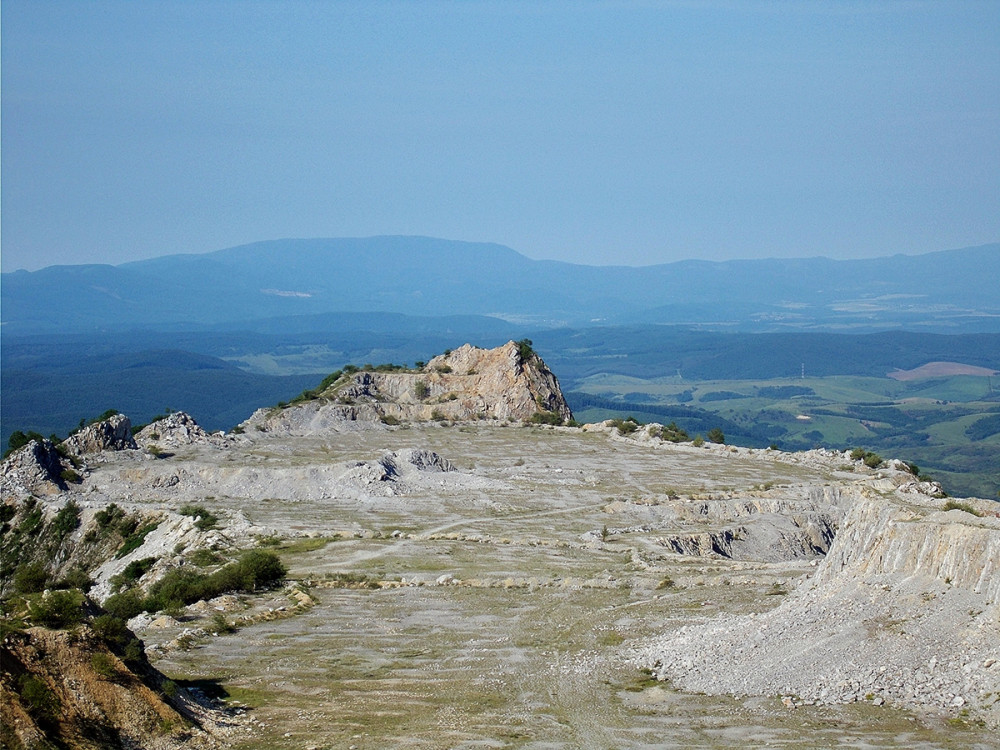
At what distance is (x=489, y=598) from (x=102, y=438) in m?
46.7

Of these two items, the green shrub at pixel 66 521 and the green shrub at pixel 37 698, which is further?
the green shrub at pixel 66 521

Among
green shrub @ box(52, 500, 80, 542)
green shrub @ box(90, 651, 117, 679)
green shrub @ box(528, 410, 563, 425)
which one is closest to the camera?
green shrub @ box(90, 651, 117, 679)

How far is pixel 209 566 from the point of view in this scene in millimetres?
51625

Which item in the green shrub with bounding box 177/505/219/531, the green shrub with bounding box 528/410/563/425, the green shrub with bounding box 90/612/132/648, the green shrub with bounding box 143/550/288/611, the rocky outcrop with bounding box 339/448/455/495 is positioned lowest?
the green shrub with bounding box 177/505/219/531

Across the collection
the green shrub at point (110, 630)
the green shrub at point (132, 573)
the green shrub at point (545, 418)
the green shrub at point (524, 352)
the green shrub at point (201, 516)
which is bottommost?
the green shrub at point (132, 573)

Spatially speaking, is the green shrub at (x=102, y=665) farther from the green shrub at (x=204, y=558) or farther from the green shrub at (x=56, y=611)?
the green shrub at (x=204, y=558)

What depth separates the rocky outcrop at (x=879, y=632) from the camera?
28.5m

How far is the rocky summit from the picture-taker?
2727 cm

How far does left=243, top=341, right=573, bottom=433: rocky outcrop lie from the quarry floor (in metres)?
16.2

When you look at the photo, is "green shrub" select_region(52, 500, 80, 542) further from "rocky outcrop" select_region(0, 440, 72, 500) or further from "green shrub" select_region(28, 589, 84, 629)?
"green shrub" select_region(28, 589, 84, 629)

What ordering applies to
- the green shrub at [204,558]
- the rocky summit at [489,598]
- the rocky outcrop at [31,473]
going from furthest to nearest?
the rocky outcrop at [31,473], the green shrub at [204,558], the rocky summit at [489,598]

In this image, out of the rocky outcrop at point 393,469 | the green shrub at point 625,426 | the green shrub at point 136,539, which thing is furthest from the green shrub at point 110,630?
the green shrub at point 625,426

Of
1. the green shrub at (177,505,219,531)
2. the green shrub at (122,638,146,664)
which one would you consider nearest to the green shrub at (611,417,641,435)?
the green shrub at (177,505,219,531)

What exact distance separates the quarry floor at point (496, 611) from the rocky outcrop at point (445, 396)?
1620cm
